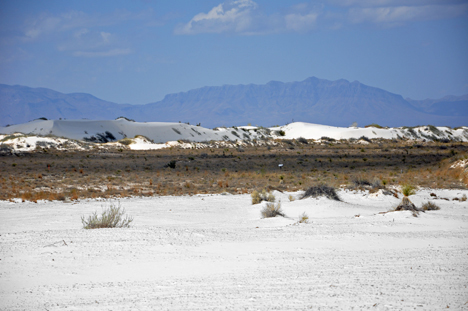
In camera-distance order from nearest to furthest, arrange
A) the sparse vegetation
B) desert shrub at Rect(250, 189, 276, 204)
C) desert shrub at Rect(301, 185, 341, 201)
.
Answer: desert shrub at Rect(250, 189, 276, 204) < desert shrub at Rect(301, 185, 341, 201) < the sparse vegetation

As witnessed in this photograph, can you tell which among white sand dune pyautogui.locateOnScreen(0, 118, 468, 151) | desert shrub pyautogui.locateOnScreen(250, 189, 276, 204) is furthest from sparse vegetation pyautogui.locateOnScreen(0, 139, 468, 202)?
white sand dune pyautogui.locateOnScreen(0, 118, 468, 151)

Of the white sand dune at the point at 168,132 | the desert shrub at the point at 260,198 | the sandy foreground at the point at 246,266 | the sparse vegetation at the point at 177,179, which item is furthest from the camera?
the white sand dune at the point at 168,132

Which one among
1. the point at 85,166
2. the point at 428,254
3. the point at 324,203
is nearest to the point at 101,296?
the point at 428,254

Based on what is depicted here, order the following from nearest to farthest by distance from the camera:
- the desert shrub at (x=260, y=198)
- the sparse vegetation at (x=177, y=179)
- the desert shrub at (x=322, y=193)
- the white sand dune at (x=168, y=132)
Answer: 1. the desert shrub at (x=260, y=198)
2. the desert shrub at (x=322, y=193)
3. the sparse vegetation at (x=177, y=179)
4. the white sand dune at (x=168, y=132)

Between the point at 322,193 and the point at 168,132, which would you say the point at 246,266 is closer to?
the point at 322,193

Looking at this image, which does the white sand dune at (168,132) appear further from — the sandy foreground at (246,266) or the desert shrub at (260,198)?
the sandy foreground at (246,266)

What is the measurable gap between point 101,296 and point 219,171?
22.2 meters

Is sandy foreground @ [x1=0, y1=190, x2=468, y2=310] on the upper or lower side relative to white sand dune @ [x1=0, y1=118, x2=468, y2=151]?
lower

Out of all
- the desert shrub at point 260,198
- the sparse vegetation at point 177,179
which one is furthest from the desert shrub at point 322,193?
the sparse vegetation at point 177,179

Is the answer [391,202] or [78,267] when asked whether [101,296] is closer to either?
[78,267]

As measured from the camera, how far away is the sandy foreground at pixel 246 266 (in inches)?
200

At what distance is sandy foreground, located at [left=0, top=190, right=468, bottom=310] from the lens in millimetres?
5078

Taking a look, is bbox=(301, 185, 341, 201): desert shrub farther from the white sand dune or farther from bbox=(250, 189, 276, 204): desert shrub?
the white sand dune

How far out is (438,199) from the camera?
51.8 feet
